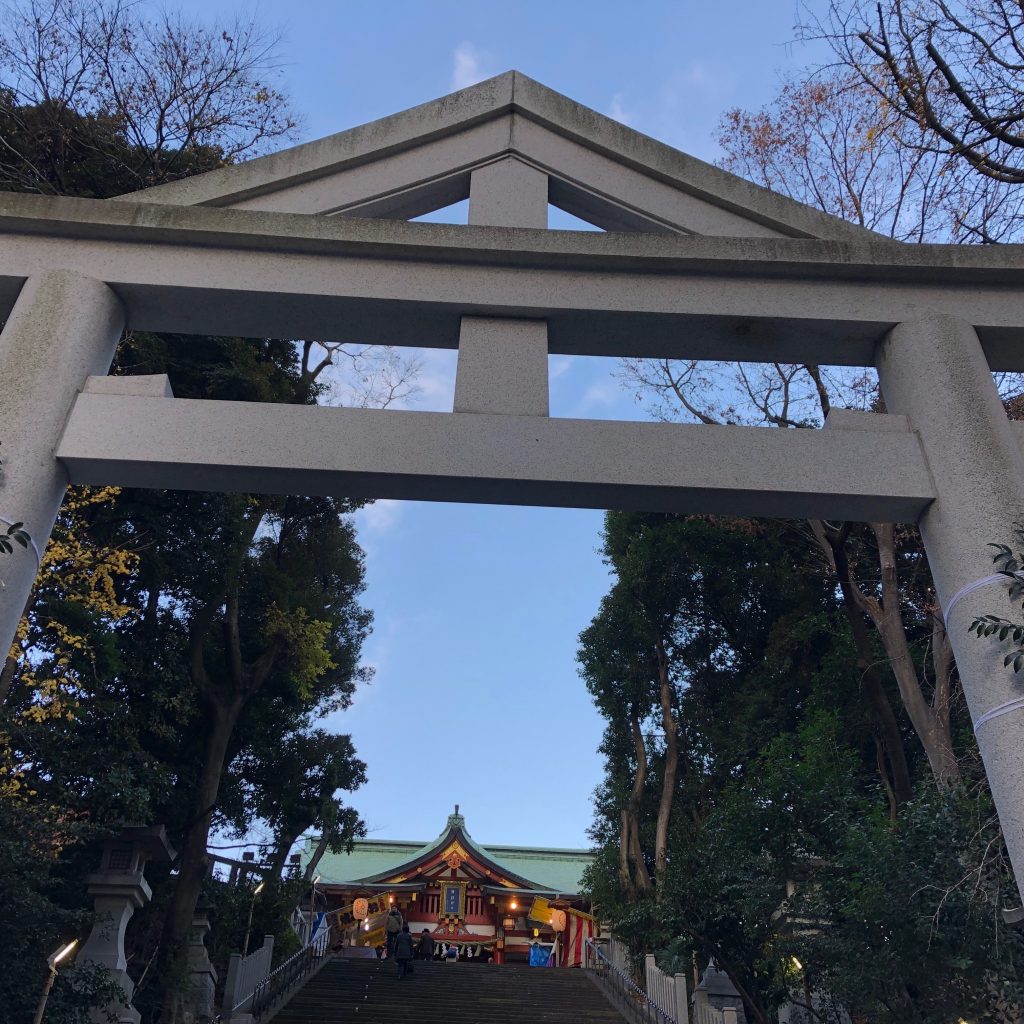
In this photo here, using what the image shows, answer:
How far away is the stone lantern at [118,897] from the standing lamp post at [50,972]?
0.95m

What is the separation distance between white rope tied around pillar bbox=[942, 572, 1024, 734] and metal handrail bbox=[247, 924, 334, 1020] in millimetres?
11442

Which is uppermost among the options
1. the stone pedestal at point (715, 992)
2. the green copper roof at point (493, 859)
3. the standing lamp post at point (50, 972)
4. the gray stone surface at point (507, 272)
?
the green copper roof at point (493, 859)

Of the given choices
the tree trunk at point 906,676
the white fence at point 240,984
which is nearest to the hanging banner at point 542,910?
the white fence at point 240,984

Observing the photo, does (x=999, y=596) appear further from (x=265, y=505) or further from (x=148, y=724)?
(x=265, y=505)

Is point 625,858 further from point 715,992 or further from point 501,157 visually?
point 501,157

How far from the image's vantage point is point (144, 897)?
31.8 ft

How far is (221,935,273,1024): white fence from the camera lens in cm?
1159

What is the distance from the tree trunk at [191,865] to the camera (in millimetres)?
11352

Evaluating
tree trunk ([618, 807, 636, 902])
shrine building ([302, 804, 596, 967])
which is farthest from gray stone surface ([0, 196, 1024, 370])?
shrine building ([302, 804, 596, 967])

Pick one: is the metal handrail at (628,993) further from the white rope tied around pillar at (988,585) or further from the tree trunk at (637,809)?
the white rope tied around pillar at (988,585)

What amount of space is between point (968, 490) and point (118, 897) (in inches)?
359

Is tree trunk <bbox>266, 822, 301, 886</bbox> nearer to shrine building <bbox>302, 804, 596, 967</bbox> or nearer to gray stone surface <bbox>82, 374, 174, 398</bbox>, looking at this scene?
shrine building <bbox>302, 804, 596, 967</bbox>

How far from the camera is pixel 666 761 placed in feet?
59.5

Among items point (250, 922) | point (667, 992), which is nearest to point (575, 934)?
point (250, 922)
